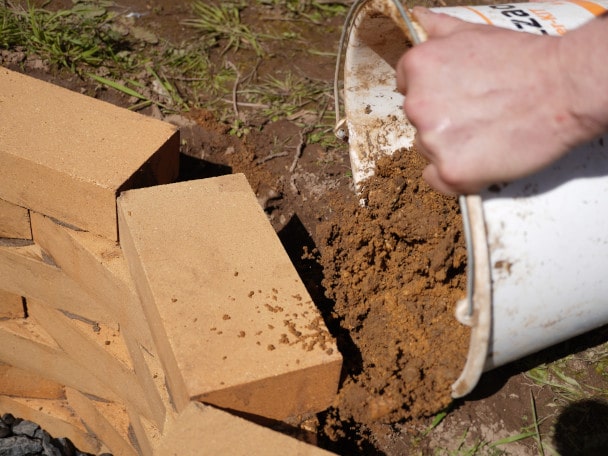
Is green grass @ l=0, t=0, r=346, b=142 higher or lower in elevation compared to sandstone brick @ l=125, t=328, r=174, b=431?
higher

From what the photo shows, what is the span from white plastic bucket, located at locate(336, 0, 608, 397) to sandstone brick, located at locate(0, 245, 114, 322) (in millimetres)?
1679

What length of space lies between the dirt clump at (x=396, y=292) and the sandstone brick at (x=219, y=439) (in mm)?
348

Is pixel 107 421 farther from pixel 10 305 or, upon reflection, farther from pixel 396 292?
pixel 396 292

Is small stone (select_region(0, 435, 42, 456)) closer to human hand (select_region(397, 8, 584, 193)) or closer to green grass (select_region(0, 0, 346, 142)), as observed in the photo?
green grass (select_region(0, 0, 346, 142))

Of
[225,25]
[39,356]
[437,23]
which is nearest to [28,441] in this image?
[39,356]

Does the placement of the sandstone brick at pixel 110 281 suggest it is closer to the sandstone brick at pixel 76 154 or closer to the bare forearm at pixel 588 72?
the sandstone brick at pixel 76 154

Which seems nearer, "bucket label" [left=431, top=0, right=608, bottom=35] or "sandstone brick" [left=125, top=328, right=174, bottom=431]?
"bucket label" [left=431, top=0, right=608, bottom=35]

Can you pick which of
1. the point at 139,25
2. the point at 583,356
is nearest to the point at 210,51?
the point at 139,25

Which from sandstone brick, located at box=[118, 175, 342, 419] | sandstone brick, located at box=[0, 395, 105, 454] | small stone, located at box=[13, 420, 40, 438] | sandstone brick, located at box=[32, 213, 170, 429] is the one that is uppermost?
sandstone brick, located at box=[118, 175, 342, 419]

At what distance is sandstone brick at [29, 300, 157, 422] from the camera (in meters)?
2.60

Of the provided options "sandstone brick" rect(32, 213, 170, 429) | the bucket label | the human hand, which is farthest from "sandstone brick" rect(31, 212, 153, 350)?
the bucket label

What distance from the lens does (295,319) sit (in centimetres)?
191

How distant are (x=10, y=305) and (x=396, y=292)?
2.14 m

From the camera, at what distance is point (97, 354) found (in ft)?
9.15
